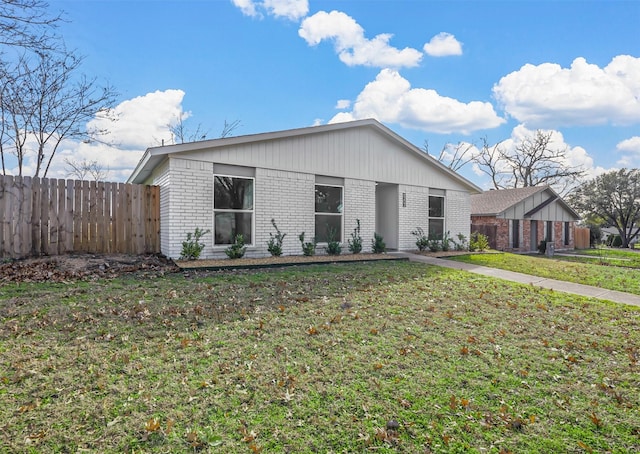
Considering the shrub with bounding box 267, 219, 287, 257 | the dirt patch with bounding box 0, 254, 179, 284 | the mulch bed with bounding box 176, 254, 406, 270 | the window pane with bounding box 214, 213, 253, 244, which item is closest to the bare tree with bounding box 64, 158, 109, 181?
the dirt patch with bounding box 0, 254, 179, 284

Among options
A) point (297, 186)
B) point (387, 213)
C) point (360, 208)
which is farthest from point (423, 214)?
point (297, 186)

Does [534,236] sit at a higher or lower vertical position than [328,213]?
lower

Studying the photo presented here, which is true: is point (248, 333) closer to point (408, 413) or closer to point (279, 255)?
point (408, 413)

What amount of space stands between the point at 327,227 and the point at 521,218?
16.3m

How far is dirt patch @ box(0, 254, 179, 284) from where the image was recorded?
6523 millimetres

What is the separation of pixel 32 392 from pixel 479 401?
3.70m

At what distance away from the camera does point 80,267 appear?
7285 millimetres

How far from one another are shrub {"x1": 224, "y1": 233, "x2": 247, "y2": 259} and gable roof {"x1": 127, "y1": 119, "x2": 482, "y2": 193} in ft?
8.43

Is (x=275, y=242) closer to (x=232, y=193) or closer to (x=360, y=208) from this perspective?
(x=232, y=193)

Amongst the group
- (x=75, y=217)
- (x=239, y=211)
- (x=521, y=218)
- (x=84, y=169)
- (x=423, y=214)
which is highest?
(x=84, y=169)

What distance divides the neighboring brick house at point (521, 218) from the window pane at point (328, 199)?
1319 cm

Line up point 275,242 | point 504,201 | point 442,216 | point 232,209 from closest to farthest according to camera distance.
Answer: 1. point 232,209
2. point 275,242
3. point 442,216
4. point 504,201

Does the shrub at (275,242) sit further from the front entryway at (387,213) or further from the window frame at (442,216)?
the window frame at (442,216)

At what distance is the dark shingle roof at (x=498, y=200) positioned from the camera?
21172mm
